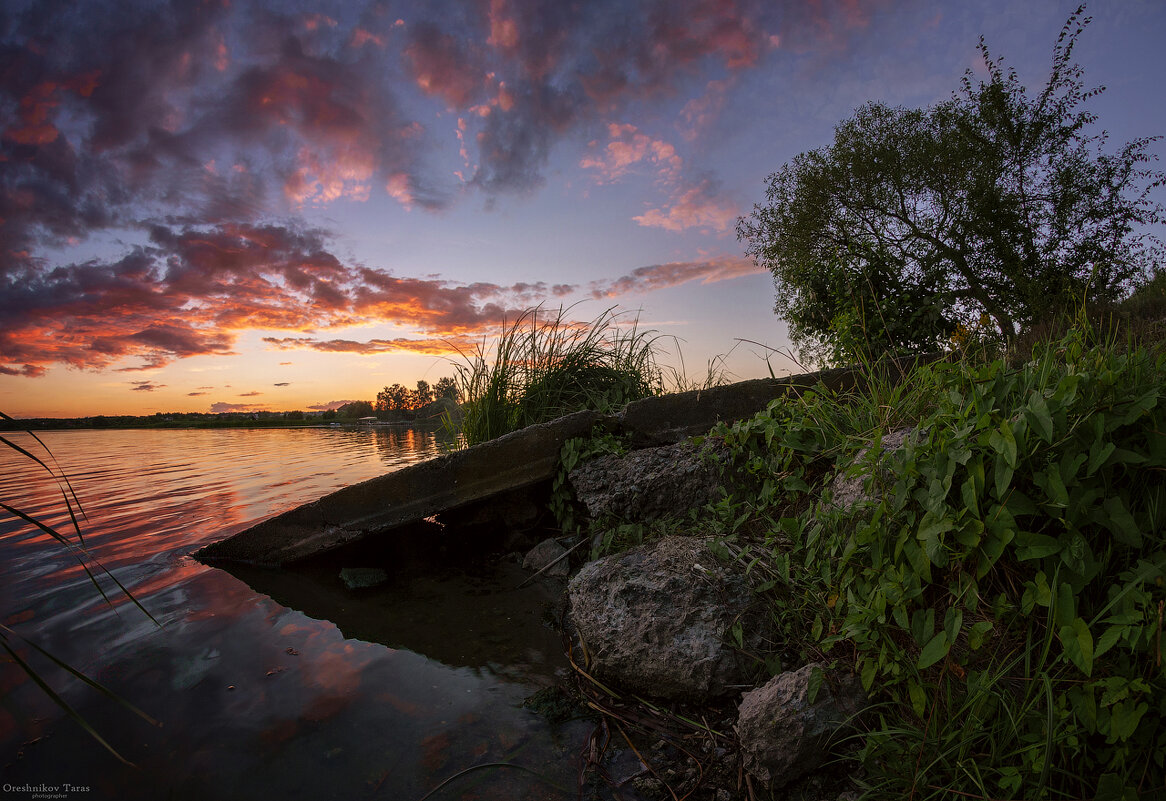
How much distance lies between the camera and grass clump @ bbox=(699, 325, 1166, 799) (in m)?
1.38

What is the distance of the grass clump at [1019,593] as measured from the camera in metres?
1.38

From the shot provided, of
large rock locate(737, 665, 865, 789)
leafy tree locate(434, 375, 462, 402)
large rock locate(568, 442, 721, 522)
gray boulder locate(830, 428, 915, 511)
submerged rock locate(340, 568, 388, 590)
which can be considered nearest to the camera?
large rock locate(737, 665, 865, 789)

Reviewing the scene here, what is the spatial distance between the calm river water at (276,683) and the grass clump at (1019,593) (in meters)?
1.15

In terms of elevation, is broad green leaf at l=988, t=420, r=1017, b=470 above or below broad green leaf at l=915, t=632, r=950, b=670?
above

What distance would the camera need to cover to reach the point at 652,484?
3.53m

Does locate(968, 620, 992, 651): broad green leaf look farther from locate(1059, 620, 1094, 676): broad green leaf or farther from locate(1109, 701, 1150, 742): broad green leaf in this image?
locate(1109, 701, 1150, 742): broad green leaf

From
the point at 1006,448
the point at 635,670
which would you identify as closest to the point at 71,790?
the point at 635,670

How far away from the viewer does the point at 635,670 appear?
2287mm

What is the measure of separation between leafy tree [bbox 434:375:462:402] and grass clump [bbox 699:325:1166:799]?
527 cm

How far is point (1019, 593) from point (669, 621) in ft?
4.05

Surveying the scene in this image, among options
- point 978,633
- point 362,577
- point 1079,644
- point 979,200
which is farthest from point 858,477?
point 979,200

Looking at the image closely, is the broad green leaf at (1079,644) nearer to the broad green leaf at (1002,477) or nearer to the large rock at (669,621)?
the broad green leaf at (1002,477)

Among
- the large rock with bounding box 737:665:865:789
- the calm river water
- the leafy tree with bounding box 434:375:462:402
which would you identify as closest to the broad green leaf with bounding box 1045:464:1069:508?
the large rock with bounding box 737:665:865:789

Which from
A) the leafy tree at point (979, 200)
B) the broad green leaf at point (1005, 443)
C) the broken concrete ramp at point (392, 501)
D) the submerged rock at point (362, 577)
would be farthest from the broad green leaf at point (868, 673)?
the leafy tree at point (979, 200)
